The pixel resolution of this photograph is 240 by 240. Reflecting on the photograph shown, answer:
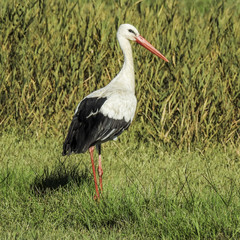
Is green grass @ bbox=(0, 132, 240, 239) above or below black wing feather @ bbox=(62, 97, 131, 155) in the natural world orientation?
below

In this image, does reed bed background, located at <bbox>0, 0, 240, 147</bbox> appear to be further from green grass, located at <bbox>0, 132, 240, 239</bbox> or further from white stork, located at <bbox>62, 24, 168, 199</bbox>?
white stork, located at <bbox>62, 24, 168, 199</bbox>

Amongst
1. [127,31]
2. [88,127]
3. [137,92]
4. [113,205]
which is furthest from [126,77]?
[137,92]

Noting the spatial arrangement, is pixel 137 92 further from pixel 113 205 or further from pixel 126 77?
pixel 113 205

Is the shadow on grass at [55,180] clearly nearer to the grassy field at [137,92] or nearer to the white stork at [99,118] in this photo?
the grassy field at [137,92]

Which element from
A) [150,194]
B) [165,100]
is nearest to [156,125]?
[165,100]

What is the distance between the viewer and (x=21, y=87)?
686 cm

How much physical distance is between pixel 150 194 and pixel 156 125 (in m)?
2.47

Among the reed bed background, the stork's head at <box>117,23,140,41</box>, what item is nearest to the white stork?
the stork's head at <box>117,23,140,41</box>

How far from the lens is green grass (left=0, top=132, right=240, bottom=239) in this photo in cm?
367

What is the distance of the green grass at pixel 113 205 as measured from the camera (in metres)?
3.67

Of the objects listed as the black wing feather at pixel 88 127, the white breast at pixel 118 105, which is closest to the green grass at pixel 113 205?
the black wing feather at pixel 88 127

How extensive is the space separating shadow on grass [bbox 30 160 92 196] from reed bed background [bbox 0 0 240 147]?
1.72 m

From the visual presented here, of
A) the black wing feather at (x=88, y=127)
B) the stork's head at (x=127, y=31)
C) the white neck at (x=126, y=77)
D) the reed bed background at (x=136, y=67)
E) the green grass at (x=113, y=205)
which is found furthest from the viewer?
the reed bed background at (x=136, y=67)

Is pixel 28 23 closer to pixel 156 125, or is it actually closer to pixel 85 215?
pixel 156 125
